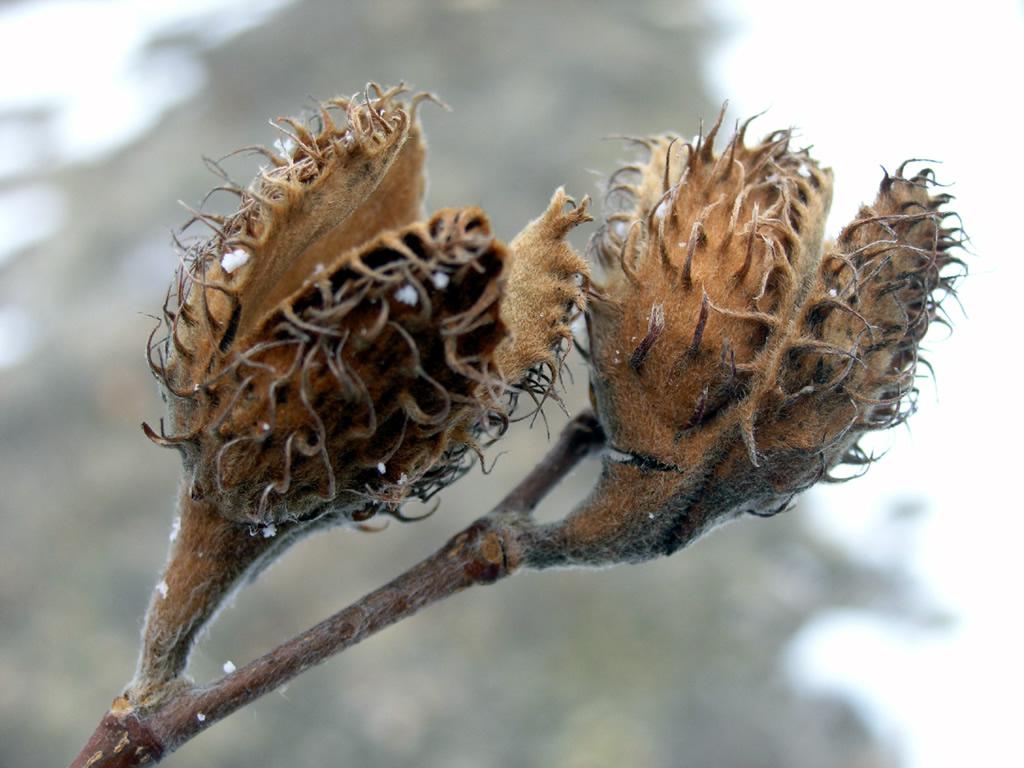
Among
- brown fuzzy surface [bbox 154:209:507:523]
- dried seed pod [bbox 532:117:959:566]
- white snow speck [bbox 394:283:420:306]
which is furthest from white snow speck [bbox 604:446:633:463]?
white snow speck [bbox 394:283:420:306]

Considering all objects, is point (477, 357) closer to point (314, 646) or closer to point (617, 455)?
point (617, 455)

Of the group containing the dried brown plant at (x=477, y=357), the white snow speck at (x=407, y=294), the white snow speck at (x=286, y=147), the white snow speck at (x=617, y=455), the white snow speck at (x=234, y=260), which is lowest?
the white snow speck at (x=617, y=455)

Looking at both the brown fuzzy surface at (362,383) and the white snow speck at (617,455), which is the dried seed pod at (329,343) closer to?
the brown fuzzy surface at (362,383)

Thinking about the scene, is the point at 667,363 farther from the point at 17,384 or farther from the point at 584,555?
the point at 17,384

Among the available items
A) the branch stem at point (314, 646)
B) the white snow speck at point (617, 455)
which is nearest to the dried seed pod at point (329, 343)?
the branch stem at point (314, 646)

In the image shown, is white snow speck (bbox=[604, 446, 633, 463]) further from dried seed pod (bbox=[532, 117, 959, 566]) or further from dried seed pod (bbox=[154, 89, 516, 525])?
dried seed pod (bbox=[154, 89, 516, 525])

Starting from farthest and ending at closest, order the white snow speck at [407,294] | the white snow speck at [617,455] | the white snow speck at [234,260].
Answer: the white snow speck at [617,455] → the white snow speck at [234,260] → the white snow speck at [407,294]

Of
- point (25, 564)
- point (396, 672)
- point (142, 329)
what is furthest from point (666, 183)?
point (142, 329)

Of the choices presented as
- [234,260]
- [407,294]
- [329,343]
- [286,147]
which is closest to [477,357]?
[407,294]
